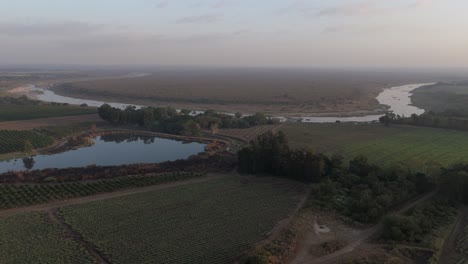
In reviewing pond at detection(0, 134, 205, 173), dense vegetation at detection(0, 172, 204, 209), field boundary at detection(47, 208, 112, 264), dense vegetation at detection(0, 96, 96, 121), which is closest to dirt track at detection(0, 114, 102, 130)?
dense vegetation at detection(0, 96, 96, 121)

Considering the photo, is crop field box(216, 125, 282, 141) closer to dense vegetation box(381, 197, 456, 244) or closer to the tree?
the tree

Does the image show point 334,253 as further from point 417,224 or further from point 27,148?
point 27,148

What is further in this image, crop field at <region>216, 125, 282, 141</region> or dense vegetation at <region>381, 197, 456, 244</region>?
crop field at <region>216, 125, 282, 141</region>

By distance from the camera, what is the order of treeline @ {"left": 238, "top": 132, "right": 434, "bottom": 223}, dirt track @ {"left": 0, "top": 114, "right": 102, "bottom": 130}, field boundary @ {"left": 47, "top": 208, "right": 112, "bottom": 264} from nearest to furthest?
field boundary @ {"left": 47, "top": 208, "right": 112, "bottom": 264}
treeline @ {"left": 238, "top": 132, "right": 434, "bottom": 223}
dirt track @ {"left": 0, "top": 114, "right": 102, "bottom": 130}

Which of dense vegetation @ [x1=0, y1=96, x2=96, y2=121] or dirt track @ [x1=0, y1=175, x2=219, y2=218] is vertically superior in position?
dense vegetation @ [x1=0, y1=96, x2=96, y2=121]

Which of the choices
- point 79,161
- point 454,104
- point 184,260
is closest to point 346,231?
point 184,260

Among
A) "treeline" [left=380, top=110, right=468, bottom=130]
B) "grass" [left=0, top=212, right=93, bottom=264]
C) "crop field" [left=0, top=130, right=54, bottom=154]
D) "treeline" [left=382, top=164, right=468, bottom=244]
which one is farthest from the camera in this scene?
"treeline" [left=380, top=110, right=468, bottom=130]

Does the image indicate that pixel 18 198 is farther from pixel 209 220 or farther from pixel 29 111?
pixel 29 111
